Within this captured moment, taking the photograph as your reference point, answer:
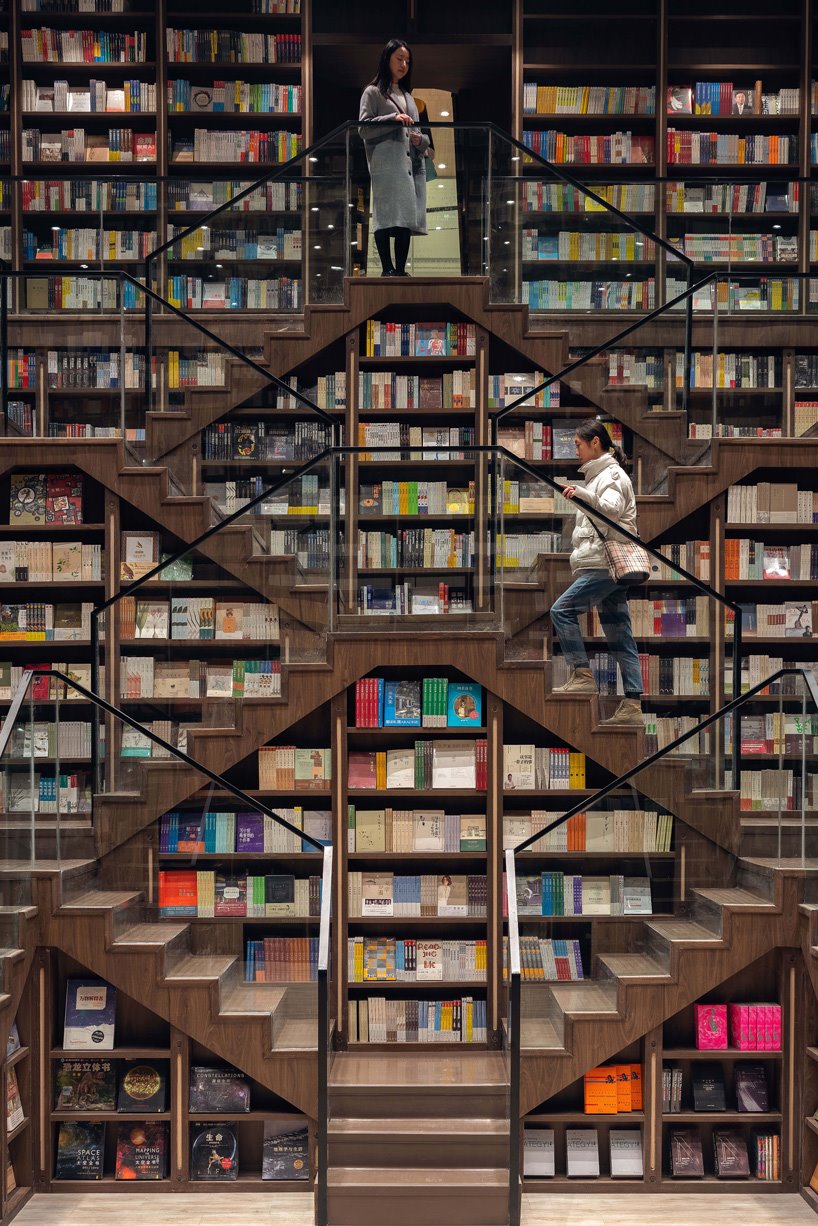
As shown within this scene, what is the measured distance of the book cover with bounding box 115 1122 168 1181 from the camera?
5188 millimetres

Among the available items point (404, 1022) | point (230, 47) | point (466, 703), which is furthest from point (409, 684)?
point (230, 47)

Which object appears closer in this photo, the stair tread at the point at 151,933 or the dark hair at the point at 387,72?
the stair tread at the point at 151,933

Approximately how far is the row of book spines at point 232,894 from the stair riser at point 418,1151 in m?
0.92

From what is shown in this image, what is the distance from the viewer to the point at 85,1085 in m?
5.23

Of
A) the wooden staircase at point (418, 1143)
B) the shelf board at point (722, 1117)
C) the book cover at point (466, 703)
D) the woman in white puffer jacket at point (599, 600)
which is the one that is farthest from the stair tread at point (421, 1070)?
the woman in white puffer jacket at point (599, 600)

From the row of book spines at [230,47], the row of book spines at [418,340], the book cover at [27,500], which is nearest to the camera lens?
the book cover at [27,500]

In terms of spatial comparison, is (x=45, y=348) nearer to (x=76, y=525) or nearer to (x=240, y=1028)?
(x=76, y=525)

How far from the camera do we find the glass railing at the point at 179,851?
485 cm

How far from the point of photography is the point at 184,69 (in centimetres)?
728

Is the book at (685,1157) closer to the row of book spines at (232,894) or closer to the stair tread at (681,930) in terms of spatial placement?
the stair tread at (681,930)

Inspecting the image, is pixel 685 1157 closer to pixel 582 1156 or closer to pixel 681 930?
pixel 582 1156

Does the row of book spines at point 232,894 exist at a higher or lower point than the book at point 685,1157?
higher

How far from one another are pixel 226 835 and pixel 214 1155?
4.60 ft

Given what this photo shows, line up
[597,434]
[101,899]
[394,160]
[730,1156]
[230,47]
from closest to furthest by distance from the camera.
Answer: [101,899], [730,1156], [597,434], [394,160], [230,47]
